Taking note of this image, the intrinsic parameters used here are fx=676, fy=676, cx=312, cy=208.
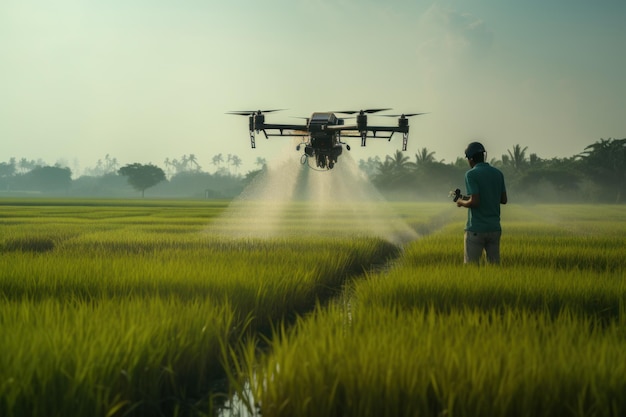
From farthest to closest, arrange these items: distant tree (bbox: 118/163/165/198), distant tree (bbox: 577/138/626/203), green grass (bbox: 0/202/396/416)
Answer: distant tree (bbox: 118/163/165/198) < distant tree (bbox: 577/138/626/203) < green grass (bbox: 0/202/396/416)

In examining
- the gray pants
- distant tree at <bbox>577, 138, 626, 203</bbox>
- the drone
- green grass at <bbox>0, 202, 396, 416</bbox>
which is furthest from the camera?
distant tree at <bbox>577, 138, 626, 203</bbox>

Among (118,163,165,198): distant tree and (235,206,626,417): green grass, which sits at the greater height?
(118,163,165,198): distant tree

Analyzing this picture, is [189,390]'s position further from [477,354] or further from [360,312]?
[477,354]

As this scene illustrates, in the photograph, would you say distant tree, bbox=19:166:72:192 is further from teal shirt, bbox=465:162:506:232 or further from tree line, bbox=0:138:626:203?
teal shirt, bbox=465:162:506:232

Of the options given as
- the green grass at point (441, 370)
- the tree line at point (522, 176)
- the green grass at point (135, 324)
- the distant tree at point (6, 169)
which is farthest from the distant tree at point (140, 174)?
the green grass at point (441, 370)

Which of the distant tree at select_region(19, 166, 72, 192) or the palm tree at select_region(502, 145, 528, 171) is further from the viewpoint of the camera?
the distant tree at select_region(19, 166, 72, 192)

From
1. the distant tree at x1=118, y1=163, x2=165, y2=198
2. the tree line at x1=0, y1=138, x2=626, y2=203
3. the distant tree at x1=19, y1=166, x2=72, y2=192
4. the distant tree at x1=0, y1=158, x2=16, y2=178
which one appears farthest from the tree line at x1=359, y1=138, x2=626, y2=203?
the distant tree at x1=0, y1=158, x2=16, y2=178

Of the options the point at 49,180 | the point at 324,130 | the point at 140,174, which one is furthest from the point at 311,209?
the point at 49,180
